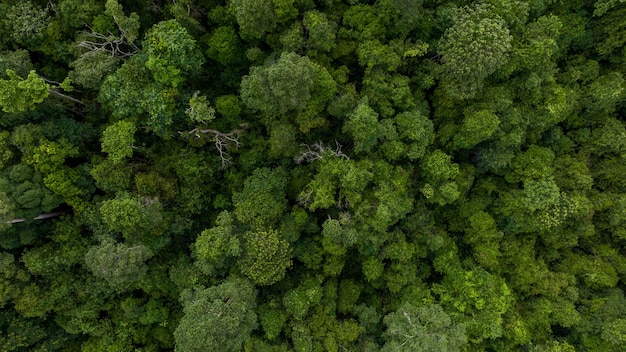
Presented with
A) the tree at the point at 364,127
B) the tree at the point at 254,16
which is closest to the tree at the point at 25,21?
the tree at the point at 254,16

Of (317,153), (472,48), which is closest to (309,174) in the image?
(317,153)

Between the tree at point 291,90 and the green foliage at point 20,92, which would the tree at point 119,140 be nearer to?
the green foliage at point 20,92

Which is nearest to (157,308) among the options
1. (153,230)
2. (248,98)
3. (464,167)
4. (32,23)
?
(153,230)

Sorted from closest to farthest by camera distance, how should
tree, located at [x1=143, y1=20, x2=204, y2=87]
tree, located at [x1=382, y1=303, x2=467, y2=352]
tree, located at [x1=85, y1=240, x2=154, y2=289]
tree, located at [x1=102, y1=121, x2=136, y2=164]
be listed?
tree, located at [x1=85, y1=240, x2=154, y2=289], tree, located at [x1=382, y1=303, x2=467, y2=352], tree, located at [x1=143, y1=20, x2=204, y2=87], tree, located at [x1=102, y1=121, x2=136, y2=164]

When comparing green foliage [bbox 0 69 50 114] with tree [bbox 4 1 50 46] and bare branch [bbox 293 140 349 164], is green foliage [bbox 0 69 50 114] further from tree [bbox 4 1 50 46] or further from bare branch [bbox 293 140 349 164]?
bare branch [bbox 293 140 349 164]

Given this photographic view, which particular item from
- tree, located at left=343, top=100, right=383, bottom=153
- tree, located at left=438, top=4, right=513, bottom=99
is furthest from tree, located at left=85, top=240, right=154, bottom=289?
tree, located at left=438, top=4, right=513, bottom=99

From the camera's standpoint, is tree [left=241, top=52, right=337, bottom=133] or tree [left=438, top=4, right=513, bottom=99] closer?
tree [left=241, top=52, right=337, bottom=133]

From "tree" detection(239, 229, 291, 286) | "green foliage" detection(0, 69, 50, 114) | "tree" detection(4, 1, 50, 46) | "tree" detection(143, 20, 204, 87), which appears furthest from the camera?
"tree" detection(4, 1, 50, 46)
